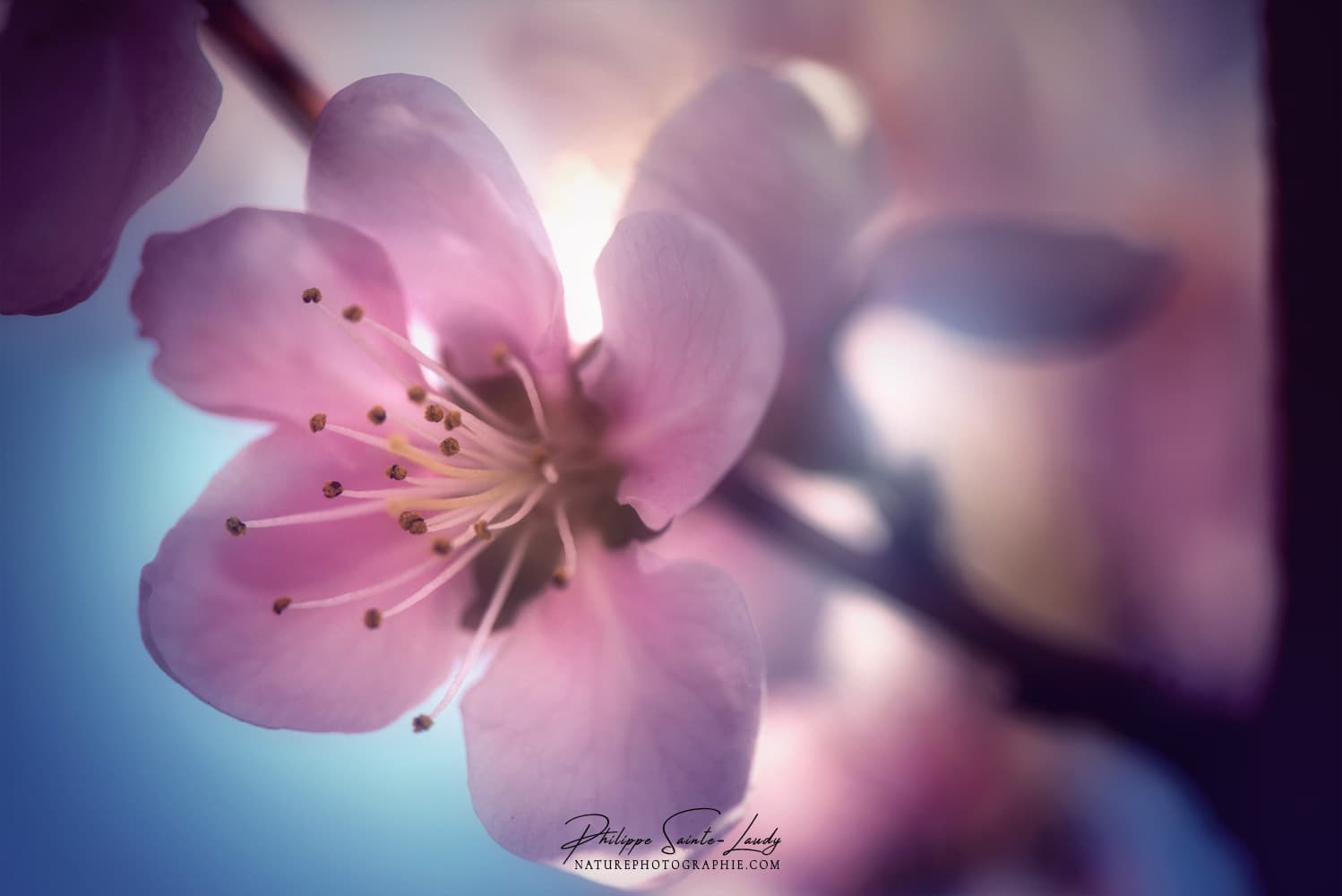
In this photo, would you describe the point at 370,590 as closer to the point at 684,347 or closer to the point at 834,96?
the point at 684,347

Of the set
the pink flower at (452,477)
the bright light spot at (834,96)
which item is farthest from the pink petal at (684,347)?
the bright light spot at (834,96)

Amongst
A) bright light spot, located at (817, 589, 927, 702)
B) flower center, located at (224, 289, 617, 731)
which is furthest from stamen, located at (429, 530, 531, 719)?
bright light spot, located at (817, 589, 927, 702)

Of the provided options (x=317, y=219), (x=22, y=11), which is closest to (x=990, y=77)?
(x=317, y=219)

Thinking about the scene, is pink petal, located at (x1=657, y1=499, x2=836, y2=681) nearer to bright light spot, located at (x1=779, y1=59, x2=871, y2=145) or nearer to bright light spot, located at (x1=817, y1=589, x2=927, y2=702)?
bright light spot, located at (x1=817, y1=589, x2=927, y2=702)

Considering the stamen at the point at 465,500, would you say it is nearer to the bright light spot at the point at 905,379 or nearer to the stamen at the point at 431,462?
the stamen at the point at 431,462
